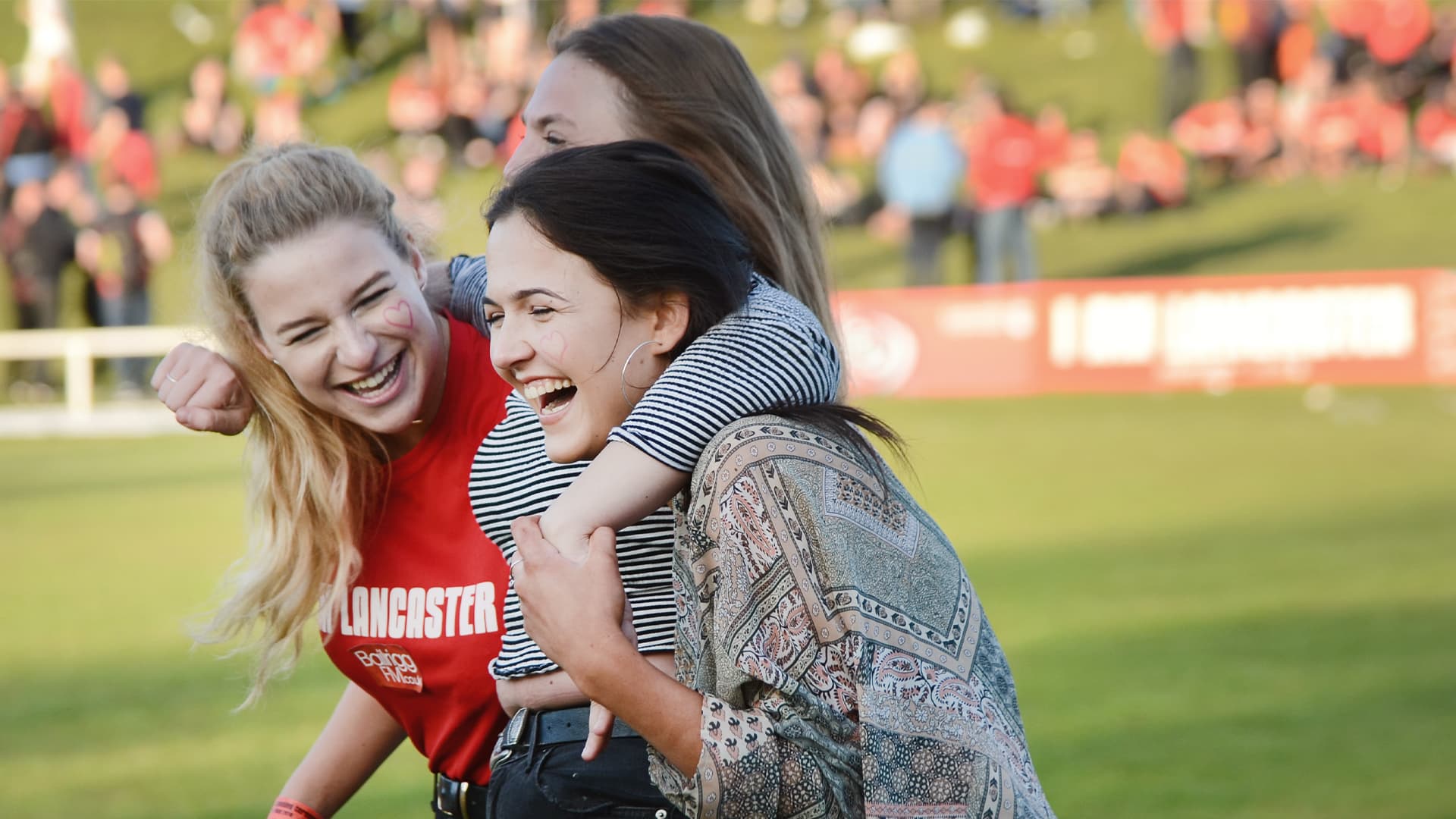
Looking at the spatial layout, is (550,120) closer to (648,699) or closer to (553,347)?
(553,347)

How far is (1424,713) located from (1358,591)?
6.63 feet

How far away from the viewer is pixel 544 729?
245 cm

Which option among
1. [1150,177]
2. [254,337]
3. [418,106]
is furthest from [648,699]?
[418,106]

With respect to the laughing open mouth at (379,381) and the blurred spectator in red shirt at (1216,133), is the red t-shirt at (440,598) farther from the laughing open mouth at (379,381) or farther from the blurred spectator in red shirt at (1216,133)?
the blurred spectator in red shirt at (1216,133)

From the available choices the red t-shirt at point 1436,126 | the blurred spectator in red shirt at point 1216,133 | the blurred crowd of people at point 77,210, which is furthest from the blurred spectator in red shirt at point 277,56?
the red t-shirt at point 1436,126

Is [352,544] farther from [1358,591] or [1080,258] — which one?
[1080,258]

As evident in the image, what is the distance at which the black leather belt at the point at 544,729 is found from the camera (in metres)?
2.41

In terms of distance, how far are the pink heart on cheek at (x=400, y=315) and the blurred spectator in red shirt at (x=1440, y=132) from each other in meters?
22.8

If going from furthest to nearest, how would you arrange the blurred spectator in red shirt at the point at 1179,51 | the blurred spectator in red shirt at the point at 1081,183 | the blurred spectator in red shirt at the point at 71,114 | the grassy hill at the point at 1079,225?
1. the blurred spectator in red shirt at the point at 1179,51
2. the blurred spectator in red shirt at the point at 1081,183
3. the blurred spectator in red shirt at the point at 71,114
4. the grassy hill at the point at 1079,225

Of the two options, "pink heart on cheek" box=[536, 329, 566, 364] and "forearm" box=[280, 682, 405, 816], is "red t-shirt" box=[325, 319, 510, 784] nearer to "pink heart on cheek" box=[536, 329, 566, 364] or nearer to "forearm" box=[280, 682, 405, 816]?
"forearm" box=[280, 682, 405, 816]

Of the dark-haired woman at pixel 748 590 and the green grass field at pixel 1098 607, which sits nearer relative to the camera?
the dark-haired woman at pixel 748 590

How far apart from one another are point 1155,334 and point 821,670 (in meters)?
16.4

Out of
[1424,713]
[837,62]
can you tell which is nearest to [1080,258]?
[837,62]

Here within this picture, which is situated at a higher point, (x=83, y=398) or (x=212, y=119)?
(x=212, y=119)
